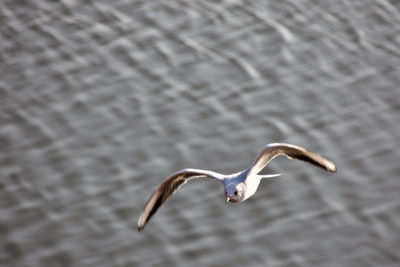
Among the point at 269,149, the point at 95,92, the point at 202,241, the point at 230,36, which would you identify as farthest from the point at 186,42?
the point at 269,149

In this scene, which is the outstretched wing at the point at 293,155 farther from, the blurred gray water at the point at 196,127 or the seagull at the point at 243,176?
the blurred gray water at the point at 196,127

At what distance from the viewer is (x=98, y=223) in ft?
43.4

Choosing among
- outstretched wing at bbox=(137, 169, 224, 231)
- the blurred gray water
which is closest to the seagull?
outstretched wing at bbox=(137, 169, 224, 231)

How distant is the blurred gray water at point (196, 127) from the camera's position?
1302 cm

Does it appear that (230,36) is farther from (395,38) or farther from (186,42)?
(395,38)

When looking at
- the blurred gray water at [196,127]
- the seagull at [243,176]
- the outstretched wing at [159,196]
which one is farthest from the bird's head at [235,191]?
the blurred gray water at [196,127]

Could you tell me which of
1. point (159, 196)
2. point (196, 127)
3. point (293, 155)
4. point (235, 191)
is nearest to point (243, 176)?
point (235, 191)

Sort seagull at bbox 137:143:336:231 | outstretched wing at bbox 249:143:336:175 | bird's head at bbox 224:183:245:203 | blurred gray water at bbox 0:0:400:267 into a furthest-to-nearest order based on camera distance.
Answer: blurred gray water at bbox 0:0:400:267, bird's head at bbox 224:183:245:203, seagull at bbox 137:143:336:231, outstretched wing at bbox 249:143:336:175

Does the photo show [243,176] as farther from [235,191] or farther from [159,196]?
[159,196]

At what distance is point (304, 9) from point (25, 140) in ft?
23.0

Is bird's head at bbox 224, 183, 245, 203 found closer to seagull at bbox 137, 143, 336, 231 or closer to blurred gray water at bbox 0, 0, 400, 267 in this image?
seagull at bbox 137, 143, 336, 231

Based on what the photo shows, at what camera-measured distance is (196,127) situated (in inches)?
586

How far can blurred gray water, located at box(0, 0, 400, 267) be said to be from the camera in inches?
512

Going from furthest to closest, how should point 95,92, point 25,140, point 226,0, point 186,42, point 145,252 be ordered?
point 226,0
point 186,42
point 95,92
point 25,140
point 145,252
